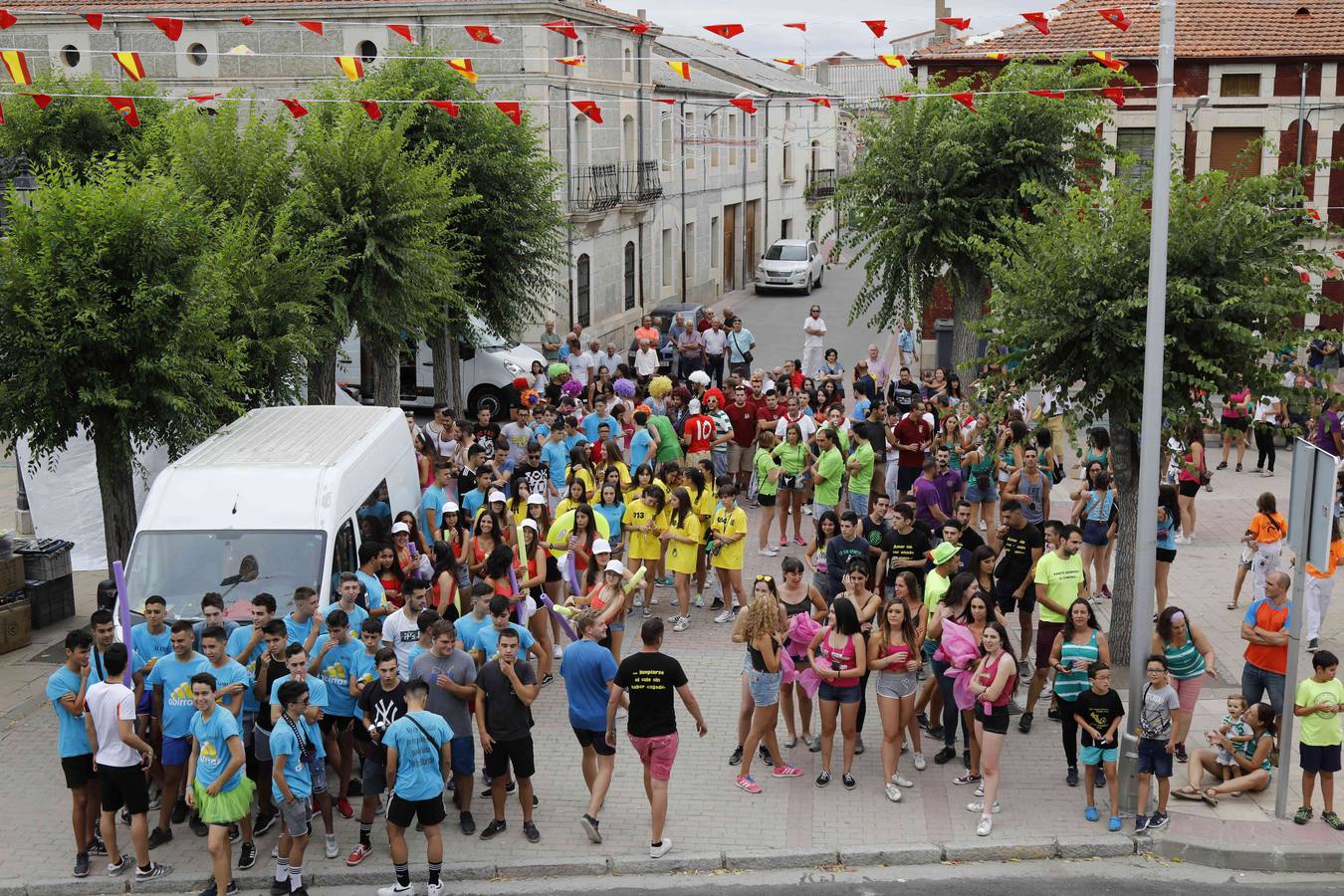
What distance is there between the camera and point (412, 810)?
8992mm

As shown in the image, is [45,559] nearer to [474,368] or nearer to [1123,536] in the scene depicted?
[474,368]

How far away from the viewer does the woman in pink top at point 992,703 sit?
9.77 meters

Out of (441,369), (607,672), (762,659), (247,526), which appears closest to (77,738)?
(247,526)

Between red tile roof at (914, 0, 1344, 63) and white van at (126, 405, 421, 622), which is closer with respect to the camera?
white van at (126, 405, 421, 622)

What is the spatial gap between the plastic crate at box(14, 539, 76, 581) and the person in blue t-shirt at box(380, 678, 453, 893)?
24.0 feet

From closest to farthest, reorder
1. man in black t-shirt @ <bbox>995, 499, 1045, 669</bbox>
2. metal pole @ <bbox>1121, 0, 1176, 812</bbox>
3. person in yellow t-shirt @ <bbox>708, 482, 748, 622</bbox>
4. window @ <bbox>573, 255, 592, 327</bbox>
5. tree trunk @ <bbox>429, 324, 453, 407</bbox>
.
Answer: metal pole @ <bbox>1121, 0, 1176, 812</bbox> < man in black t-shirt @ <bbox>995, 499, 1045, 669</bbox> < person in yellow t-shirt @ <bbox>708, 482, 748, 622</bbox> < tree trunk @ <bbox>429, 324, 453, 407</bbox> < window @ <bbox>573, 255, 592, 327</bbox>

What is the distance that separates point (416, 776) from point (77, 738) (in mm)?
2419

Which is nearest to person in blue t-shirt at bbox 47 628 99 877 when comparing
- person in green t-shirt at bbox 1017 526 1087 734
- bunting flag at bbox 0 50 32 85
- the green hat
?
the green hat

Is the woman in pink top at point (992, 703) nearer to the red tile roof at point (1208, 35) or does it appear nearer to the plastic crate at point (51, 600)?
the plastic crate at point (51, 600)

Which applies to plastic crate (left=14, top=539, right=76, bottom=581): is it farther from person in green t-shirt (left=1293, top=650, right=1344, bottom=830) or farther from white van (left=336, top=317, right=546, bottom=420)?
person in green t-shirt (left=1293, top=650, right=1344, bottom=830)

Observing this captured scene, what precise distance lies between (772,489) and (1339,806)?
24.7 ft

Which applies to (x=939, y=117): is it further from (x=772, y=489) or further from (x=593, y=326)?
(x=593, y=326)

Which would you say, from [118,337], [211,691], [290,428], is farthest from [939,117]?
[211,691]

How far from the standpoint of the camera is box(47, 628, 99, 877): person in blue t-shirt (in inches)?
367
